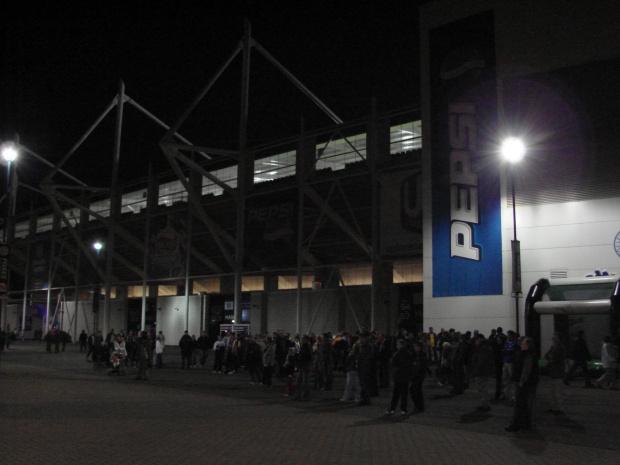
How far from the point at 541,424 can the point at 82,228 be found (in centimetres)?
4310

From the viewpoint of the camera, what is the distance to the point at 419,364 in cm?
1278

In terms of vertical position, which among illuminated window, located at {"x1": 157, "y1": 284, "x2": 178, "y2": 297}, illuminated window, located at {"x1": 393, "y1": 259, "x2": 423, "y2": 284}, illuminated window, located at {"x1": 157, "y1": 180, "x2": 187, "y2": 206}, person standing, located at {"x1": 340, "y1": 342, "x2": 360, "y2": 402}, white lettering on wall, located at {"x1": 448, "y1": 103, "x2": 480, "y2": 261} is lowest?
person standing, located at {"x1": 340, "y1": 342, "x2": 360, "y2": 402}

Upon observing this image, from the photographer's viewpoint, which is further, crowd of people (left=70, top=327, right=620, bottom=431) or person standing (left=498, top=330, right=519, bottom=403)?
person standing (left=498, top=330, right=519, bottom=403)

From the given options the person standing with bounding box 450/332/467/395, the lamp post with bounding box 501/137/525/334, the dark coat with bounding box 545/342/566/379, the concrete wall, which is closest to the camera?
the dark coat with bounding box 545/342/566/379

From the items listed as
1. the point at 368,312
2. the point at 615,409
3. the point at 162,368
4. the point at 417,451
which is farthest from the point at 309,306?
the point at 417,451

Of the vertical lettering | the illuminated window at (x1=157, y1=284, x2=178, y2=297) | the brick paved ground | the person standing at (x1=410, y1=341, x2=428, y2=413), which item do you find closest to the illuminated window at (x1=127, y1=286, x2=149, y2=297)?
the illuminated window at (x1=157, y1=284, x2=178, y2=297)

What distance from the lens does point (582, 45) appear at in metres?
22.0

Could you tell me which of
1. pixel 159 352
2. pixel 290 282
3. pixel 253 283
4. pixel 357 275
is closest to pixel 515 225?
pixel 159 352

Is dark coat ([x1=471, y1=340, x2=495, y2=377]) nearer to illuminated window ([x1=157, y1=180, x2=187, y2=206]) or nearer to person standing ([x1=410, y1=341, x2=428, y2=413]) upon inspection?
person standing ([x1=410, y1=341, x2=428, y2=413])

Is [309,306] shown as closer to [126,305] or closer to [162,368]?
[162,368]

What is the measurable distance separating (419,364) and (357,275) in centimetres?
2604

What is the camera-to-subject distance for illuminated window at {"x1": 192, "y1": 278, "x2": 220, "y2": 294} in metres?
48.0

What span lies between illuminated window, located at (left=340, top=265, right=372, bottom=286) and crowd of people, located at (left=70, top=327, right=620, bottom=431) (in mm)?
14045

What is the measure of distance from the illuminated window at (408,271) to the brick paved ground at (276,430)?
18746 millimetres
